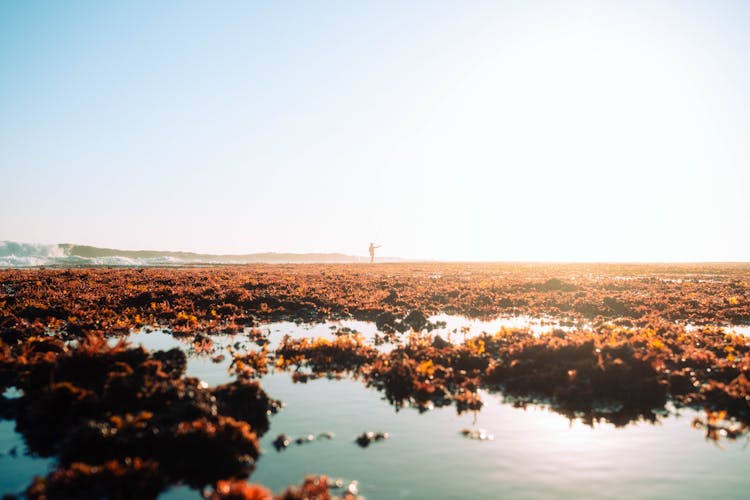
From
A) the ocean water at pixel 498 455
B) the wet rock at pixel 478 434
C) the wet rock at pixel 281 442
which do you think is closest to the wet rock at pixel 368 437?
the ocean water at pixel 498 455

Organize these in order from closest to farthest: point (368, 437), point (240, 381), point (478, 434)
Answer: point (368, 437), point (478, 434), point (240, 381)

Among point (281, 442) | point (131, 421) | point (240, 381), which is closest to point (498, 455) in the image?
point (281, 442)

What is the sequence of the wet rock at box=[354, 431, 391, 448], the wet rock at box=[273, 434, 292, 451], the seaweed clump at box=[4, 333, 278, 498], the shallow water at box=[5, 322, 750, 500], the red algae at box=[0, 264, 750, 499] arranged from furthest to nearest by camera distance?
1. the wet rock at box=[354, 431, 391, 448]
2. the wet rock at box=[273, 434, 292, 451]
3. the red algae at box=[0, 264, 750, 499]
4. the shallow water at box=[5, 322, 750, 500]
5. the seaweed clump at box=[4, 333, 278, 498]

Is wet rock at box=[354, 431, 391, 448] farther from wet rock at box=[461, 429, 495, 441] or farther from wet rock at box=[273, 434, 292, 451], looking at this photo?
wet rock at box=[461, 429, 495, 441]

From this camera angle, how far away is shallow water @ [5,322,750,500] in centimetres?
625

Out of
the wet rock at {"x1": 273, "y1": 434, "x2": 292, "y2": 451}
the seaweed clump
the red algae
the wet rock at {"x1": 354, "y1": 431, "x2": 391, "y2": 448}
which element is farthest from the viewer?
the wet rock at {"x1": 354, "y1": 431, "x2": 391, "y2": 448}

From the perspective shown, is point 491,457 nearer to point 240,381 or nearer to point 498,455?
point 498,455

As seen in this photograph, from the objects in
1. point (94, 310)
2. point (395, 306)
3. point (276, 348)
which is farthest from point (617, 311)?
point (94, 310)

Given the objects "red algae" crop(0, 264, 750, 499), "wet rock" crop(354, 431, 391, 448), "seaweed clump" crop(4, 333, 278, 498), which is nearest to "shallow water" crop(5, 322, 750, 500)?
"wet rock" crop(354, 431, 391, 448)

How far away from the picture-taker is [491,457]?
720cm

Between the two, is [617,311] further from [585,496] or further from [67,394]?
[67,394]

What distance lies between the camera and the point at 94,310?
20.4 meters

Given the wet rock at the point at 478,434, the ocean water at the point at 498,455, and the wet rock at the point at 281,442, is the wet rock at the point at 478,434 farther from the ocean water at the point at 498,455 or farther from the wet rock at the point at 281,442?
the wet rock at the point at 281,442

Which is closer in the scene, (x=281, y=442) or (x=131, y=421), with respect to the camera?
(x=131, y=421)
